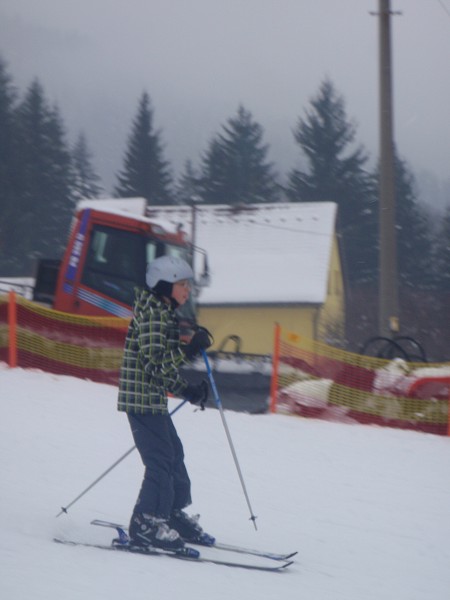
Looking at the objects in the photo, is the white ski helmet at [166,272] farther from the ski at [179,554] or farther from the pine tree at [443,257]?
the pine tree at [443,257]

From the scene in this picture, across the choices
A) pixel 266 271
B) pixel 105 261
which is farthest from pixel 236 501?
pixel 266 271

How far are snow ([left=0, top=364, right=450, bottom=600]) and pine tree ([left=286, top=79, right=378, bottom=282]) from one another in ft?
112

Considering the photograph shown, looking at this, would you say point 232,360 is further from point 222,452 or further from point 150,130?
point 150,130

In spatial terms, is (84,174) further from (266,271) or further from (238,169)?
(266,271)

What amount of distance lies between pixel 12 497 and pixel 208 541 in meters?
1.66

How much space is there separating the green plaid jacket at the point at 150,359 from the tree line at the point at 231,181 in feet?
119

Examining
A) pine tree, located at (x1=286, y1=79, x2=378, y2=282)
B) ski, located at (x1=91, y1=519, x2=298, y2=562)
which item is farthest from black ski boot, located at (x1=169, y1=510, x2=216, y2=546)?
pine tree, located at (x1=286, y1=79, x2=378, y2=282)

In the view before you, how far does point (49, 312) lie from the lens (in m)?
11.4

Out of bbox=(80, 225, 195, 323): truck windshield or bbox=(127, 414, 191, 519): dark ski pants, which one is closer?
bbox=(127, 414, 191, 519): dark ski pants

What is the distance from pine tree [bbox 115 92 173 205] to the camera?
5250 cm

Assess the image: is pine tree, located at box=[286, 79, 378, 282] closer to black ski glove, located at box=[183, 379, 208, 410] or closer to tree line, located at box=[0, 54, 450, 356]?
tree line, located at box=[0, 54, 450, 356]

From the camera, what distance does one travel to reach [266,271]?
3161cm

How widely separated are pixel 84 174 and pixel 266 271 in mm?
38675

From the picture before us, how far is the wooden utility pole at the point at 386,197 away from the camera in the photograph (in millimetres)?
11977
